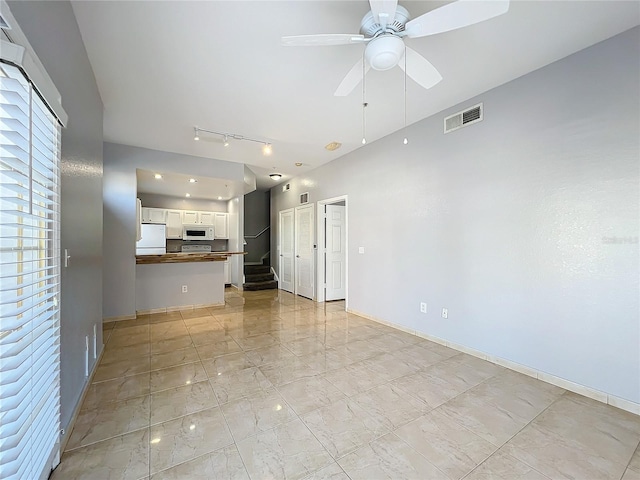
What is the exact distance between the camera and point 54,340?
4.79 ft

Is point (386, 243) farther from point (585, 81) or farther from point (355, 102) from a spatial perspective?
point (585, 81)

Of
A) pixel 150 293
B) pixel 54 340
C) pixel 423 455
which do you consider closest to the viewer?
pixel 54 340

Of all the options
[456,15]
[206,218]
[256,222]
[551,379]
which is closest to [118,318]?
[206,218]

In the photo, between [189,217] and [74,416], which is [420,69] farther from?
[189,217]

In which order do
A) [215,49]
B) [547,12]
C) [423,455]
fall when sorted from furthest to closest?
[215,49] → [547,12] → [423,455]

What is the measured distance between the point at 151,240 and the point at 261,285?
108 inches

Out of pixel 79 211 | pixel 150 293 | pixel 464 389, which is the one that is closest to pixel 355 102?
pixel 79 211

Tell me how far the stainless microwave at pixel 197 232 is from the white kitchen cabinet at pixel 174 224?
12 cm

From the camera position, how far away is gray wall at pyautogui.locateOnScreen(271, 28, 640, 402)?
2.11 meters

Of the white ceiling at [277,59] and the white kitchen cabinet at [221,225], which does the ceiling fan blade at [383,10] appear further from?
the white kitchen cabinet at [221,225]

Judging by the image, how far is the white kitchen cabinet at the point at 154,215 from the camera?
6.57m

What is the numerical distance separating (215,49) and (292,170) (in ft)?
12.4

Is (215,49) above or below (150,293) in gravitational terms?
above

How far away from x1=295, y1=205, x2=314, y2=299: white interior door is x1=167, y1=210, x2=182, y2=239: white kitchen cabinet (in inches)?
121
